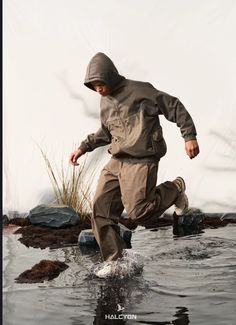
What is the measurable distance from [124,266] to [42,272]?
1.14ft

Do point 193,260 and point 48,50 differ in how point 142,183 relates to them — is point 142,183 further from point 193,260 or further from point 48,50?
point 48,50

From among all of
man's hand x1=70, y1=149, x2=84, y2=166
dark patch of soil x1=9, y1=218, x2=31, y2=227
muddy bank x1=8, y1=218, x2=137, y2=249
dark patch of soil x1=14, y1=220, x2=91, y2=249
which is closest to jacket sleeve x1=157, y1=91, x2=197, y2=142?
man's hand x1=70, y1=149, x2=84, y2=166

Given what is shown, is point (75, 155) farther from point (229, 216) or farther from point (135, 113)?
point (229, 216)

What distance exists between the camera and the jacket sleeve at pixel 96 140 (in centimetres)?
245

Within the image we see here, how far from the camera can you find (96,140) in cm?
247

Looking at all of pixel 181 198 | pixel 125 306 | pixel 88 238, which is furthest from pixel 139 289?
pixel 88 238

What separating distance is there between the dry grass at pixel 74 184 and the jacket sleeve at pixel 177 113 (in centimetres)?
57

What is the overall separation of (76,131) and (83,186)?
298 millimetres

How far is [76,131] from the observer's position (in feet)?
8.83

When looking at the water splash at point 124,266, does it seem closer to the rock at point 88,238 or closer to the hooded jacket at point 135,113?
the rock at point 88,238

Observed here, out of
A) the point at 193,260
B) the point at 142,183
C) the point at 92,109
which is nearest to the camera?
the point at 142,183

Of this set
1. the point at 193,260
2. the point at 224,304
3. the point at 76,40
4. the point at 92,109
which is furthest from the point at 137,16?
the point at 224,304

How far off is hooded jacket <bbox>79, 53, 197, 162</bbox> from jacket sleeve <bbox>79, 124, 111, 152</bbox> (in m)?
0.10

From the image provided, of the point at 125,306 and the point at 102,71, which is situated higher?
the point at 102,71
